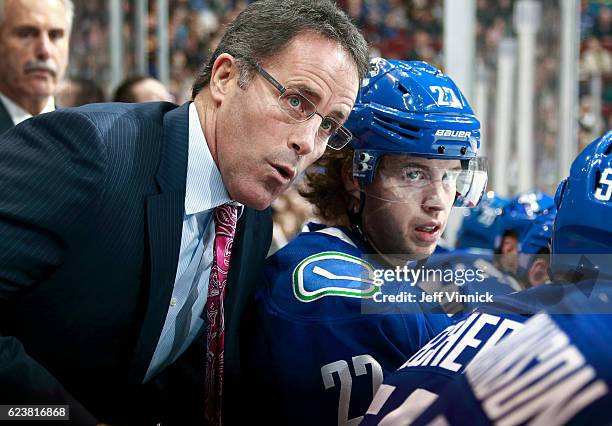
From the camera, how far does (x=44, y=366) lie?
5.28ft

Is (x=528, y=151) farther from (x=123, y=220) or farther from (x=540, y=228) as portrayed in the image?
(x=123, y=220)

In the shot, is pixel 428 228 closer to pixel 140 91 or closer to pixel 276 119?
pixel 276 119

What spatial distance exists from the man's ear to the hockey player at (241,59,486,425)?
349 mm

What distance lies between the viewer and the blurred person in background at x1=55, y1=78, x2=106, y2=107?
14.2 feet

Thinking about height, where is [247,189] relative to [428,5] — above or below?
below

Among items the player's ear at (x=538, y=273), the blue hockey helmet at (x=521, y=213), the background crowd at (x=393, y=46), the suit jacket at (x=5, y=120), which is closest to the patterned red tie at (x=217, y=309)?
the player's ear at (x=538, y=273)

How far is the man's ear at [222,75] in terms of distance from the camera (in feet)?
5.74

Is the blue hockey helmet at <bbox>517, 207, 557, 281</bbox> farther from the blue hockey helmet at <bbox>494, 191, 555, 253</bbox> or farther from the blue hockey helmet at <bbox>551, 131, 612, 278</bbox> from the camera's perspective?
the blue hockey helmet at <bbox>551, 131, 612, 278</bbox>

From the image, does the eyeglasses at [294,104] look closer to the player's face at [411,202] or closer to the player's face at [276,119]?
the player's face at [276,119]

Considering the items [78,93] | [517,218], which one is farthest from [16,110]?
[517,218]

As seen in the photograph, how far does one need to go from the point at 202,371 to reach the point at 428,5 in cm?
482

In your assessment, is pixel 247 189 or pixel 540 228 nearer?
pixel 247 189

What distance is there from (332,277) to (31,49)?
6.11 feet

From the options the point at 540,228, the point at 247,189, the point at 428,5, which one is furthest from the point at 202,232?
the point at 428,5
